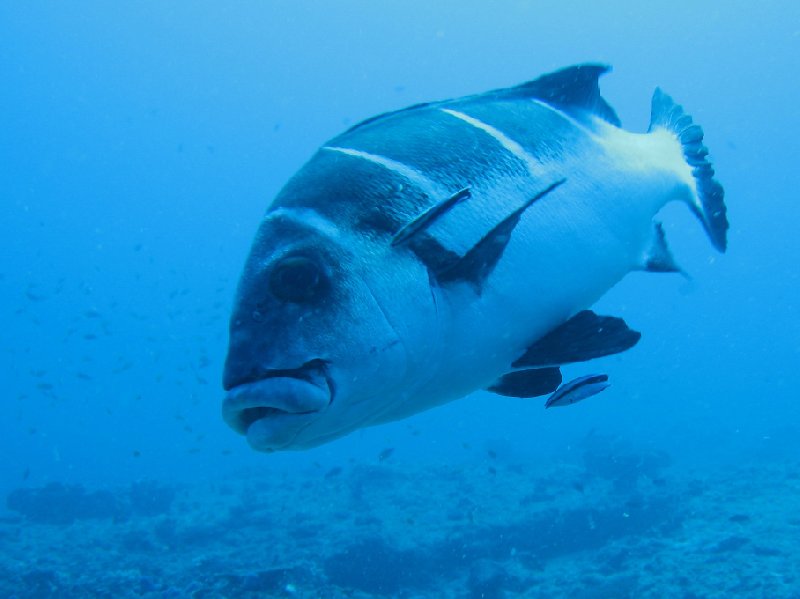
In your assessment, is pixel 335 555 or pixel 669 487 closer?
pixel 335 555

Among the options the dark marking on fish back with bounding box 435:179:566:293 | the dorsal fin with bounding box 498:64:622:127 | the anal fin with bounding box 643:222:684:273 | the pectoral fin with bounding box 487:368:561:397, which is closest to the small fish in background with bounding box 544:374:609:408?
the anal fin with bounding box 643:222:684:273

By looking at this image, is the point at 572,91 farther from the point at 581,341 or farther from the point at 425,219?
the point at 425,219

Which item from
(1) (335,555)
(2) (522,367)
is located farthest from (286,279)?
(1) (335,555)

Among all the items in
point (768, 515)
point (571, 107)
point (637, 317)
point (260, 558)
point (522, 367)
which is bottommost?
point (522, 367)

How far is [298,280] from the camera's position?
1.28 m

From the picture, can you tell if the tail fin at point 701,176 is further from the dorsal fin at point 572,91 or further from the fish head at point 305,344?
the fish head at point 305,344

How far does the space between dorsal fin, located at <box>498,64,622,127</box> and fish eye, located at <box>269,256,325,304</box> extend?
1.09 m

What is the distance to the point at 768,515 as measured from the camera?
546 inches

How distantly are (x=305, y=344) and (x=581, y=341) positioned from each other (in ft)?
2.77

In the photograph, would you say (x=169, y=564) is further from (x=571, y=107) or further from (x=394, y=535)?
(x=571, y=107)

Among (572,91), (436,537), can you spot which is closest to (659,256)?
(572,91)

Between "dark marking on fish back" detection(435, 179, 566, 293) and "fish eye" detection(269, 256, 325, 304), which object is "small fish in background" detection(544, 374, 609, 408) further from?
"fish eye" detection(269, 256, 325, 304)

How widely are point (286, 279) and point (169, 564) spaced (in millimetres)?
14491

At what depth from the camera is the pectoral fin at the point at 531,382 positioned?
1816 mm
